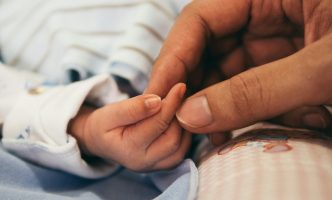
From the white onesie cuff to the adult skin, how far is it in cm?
14

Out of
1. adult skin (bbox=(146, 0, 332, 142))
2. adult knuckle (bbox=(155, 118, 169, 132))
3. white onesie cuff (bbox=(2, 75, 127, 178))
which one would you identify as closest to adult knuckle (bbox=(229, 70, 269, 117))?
adult skin (bbox=(146, 0, 332, 142))

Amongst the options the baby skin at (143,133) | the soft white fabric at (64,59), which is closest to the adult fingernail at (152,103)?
the baby skin at (143,133)

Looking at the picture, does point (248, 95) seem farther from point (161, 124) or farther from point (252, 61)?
point (252, 61)

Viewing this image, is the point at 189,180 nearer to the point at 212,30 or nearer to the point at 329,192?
the point at 329,192

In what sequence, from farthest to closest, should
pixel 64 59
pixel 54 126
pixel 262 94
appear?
pixel 64 59
pixel 54 126
pixel 262 94

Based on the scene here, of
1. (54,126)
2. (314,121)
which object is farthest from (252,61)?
(54,126)

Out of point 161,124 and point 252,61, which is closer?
point 161,124

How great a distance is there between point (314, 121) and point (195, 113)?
0.17 metres

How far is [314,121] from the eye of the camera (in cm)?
56

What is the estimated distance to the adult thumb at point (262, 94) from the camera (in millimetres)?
444

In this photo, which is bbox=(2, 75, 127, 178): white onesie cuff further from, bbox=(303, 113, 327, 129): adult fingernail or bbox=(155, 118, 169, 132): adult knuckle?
bbox=(303, 113, 327, 129): adult fingernail

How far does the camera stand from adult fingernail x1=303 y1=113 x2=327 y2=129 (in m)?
0.55

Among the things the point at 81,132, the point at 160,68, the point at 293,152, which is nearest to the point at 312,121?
the point at 293,152

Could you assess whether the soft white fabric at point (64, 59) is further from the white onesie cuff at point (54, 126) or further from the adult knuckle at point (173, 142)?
the adult knuckle at point (173, 142)
